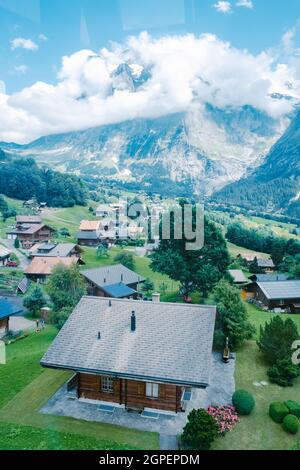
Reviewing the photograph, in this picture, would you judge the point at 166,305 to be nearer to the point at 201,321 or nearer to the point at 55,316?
the point at 201,321

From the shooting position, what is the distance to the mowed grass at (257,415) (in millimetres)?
20938

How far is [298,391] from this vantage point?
26750mm

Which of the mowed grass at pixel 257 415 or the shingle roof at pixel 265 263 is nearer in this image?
the mowed grass at pixel 257 415

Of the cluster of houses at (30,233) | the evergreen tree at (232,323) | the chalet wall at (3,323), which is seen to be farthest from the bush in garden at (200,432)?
the cluster of houses at (30,233)

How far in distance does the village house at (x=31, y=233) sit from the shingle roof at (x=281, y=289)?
66.7m

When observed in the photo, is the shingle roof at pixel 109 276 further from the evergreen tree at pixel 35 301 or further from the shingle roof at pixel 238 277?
the shingle roof at pixel 238 277

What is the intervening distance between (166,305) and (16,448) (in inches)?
483

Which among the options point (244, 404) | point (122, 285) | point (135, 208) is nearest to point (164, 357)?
point (244, 404)

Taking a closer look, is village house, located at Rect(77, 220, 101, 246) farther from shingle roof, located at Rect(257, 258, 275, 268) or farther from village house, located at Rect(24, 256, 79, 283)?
shingle roof, located at Rect(257, 258, 275, 268)

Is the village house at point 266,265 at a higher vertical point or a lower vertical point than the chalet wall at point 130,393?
lower

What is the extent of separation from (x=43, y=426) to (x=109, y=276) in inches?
1473

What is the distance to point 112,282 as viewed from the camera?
5778cm

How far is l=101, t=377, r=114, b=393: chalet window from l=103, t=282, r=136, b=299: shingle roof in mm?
28105

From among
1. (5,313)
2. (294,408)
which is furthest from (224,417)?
(5,313)
